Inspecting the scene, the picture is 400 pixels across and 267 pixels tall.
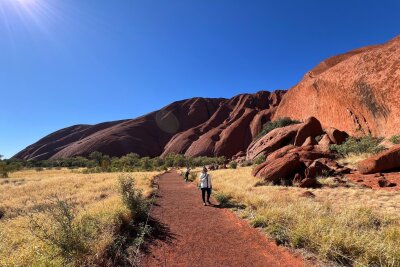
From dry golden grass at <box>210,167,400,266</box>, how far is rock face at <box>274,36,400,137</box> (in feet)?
57.4

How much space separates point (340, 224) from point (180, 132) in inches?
4238

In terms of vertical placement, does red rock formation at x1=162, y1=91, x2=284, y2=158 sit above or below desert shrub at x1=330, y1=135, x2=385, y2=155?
above

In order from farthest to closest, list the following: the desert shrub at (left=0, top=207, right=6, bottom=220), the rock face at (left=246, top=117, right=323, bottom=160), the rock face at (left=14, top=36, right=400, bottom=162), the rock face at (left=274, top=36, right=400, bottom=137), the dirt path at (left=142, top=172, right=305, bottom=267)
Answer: the rock face at (left=246, top=117, right=323, bottom=160) < the rock face at (left=14, top=36, right=400, bottom=162) < the rock face at (left=274, top=36, right=400, bottom=137) < the desert shrub at (left=0, top=207, right=6, bottom=220) < the dirt path at (left=142, top=172, right=305, bottom=267)

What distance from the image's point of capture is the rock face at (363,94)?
2688cm

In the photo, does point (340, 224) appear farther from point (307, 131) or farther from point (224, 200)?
point (307, 131)

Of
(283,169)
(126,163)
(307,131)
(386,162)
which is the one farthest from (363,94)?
(126,163)

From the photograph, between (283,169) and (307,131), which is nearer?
(283,169)

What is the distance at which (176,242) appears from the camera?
24.8ft

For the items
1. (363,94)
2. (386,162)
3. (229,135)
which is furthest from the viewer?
(229,135)

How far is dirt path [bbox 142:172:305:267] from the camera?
6.14m

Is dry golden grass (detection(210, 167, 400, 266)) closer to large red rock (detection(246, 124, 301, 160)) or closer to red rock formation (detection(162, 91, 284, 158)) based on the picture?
large red rock (detection(246, 124, 301, 160))

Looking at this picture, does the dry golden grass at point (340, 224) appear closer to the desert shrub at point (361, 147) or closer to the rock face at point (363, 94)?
the desert shrub at point (361, 147)

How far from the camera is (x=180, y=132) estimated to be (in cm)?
11444

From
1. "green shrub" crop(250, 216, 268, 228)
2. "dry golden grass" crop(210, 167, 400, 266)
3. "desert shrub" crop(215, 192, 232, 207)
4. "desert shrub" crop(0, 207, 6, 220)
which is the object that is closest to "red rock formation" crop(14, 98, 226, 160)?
"desert shrub" crop(0, 207, 6, 220)
